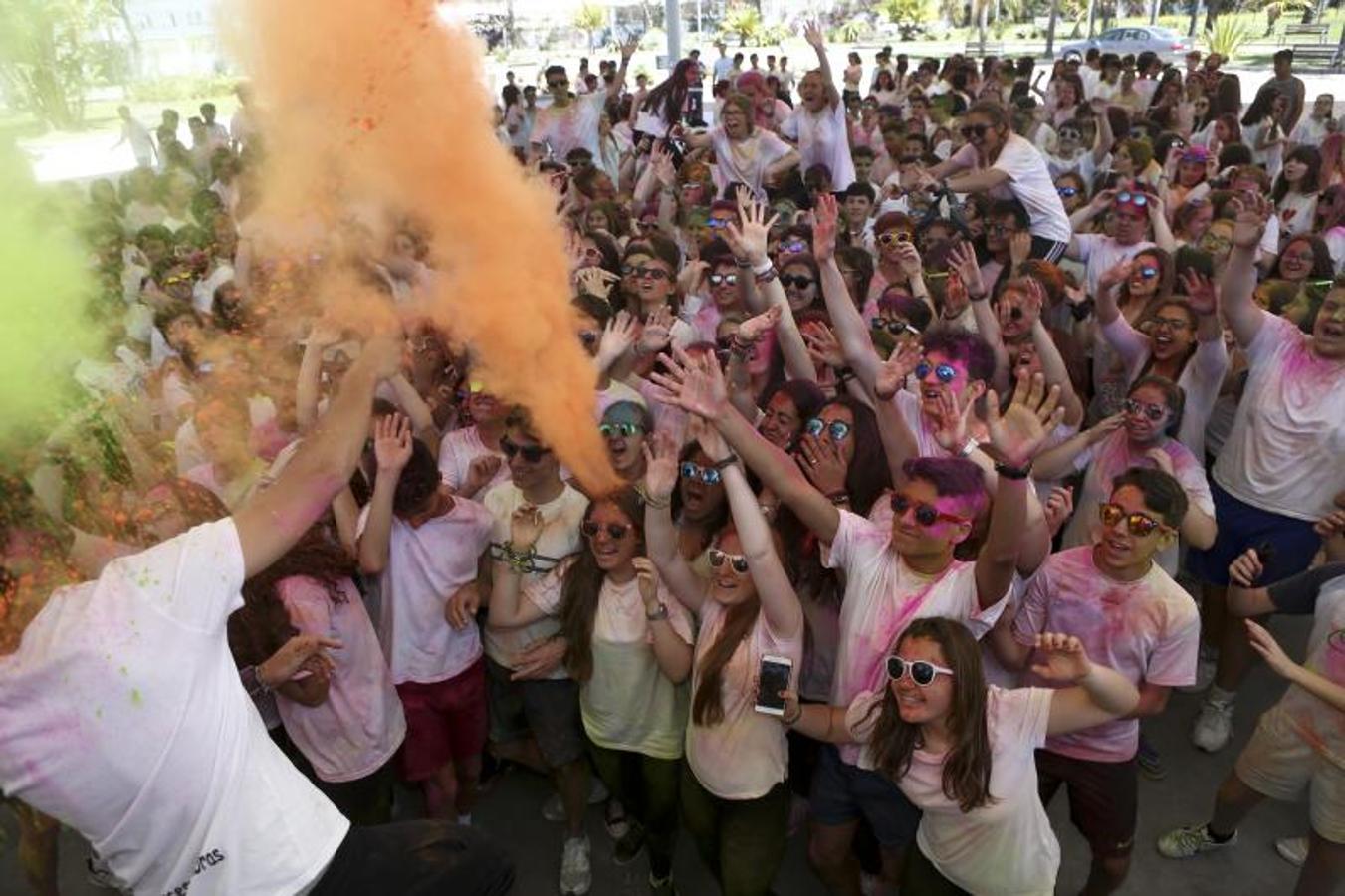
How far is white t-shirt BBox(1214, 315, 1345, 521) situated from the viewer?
4.06 meters

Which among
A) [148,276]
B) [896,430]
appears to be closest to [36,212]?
[896,430]

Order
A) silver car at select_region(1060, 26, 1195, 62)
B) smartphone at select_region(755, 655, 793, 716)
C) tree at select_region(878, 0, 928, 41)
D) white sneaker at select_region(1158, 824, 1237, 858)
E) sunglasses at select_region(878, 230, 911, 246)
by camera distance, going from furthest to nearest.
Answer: tree at select_region(878, 0, 928, 41), silver car at select_region(1060, 26, 1195, 62), sunglasses at select_region(878, 230, 911, 246), white sneaker at select_region(1158, 824, 1237, 858), smartphone at select_region(755, 655, 793, 716)

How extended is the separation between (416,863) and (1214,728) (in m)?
3.80

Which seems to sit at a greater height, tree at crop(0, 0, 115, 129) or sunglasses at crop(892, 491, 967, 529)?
tree at crop(0, 0, 115, 129)

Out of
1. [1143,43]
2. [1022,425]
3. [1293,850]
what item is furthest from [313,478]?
[1143,43]

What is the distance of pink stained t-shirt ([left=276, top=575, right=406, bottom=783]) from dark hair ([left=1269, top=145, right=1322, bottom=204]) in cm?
840

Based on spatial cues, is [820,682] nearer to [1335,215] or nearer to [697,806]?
[697,806]

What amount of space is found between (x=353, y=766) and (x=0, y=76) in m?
2.40

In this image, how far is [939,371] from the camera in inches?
154

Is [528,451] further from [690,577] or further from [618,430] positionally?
[690,577]

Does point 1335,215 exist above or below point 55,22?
below

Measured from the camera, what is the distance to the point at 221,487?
3.82 meters

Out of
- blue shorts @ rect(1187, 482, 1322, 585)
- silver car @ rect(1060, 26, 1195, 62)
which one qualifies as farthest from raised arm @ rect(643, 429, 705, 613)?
silver car @ rect(1060, 26, 1195, 62)

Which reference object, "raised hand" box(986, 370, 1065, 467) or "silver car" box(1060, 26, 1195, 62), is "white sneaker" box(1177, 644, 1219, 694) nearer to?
"raised hand" box(986, 370, 1065, 467)
